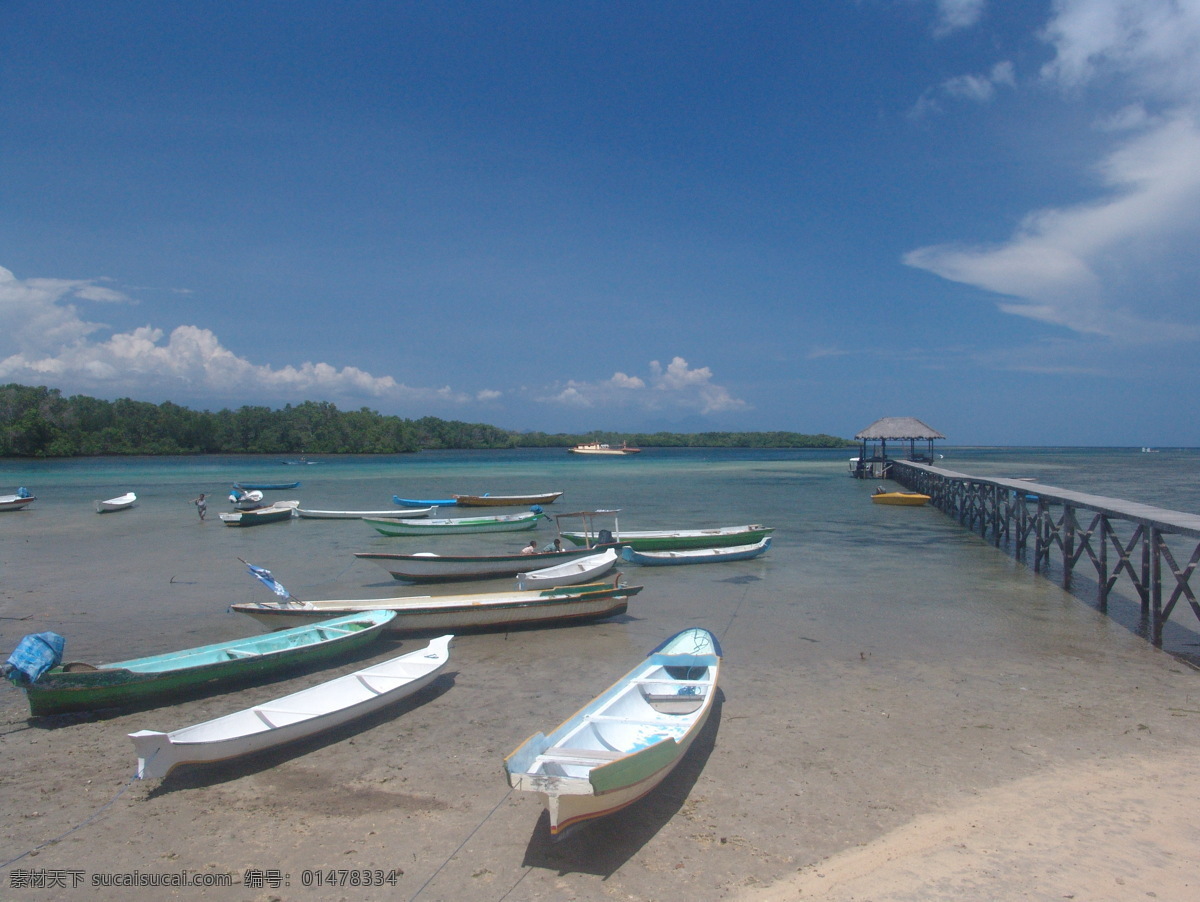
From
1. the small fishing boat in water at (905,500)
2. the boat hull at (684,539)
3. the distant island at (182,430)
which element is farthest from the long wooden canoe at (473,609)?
the distant island at (182,430)

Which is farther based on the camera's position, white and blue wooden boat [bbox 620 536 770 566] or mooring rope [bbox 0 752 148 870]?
white and blue wooden boat [bbox 620 536 770 566]

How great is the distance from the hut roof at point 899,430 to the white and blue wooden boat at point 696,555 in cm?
3253

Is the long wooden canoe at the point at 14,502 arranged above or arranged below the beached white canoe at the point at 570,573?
below

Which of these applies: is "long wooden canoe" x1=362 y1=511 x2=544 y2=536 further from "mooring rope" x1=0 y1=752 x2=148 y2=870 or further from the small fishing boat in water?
the small fishing boat in water

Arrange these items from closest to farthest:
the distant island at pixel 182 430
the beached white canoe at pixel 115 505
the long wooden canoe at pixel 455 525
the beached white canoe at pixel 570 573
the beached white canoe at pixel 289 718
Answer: the beached white canoe at pixel 289 718, the beached white canoe at pixel 570 573, the long wooden canoe at pixel 455 525, the beached white canoe at pixel 115 505, the distant island at pixel 182 430

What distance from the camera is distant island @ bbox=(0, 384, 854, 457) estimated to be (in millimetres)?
95312

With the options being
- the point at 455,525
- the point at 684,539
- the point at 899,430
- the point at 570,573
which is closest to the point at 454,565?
the point at 570,573

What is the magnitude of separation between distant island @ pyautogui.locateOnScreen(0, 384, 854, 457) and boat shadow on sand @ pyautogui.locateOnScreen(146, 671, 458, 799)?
110728mm

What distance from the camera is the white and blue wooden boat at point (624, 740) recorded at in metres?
5.00

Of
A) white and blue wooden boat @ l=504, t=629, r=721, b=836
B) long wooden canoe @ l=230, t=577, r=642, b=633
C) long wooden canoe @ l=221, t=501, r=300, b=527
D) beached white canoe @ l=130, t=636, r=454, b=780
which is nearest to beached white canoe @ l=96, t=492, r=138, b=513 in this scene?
long wooden canoe @ l=221, t=501, r=300, b=527

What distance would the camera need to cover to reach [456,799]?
6.10 meters

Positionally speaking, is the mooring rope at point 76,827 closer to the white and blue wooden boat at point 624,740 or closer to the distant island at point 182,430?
the white and blue wooden boat at point 624,740

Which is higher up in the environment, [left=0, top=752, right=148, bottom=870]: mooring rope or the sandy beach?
the sandy beach

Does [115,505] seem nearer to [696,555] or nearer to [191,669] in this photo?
[696,555]
